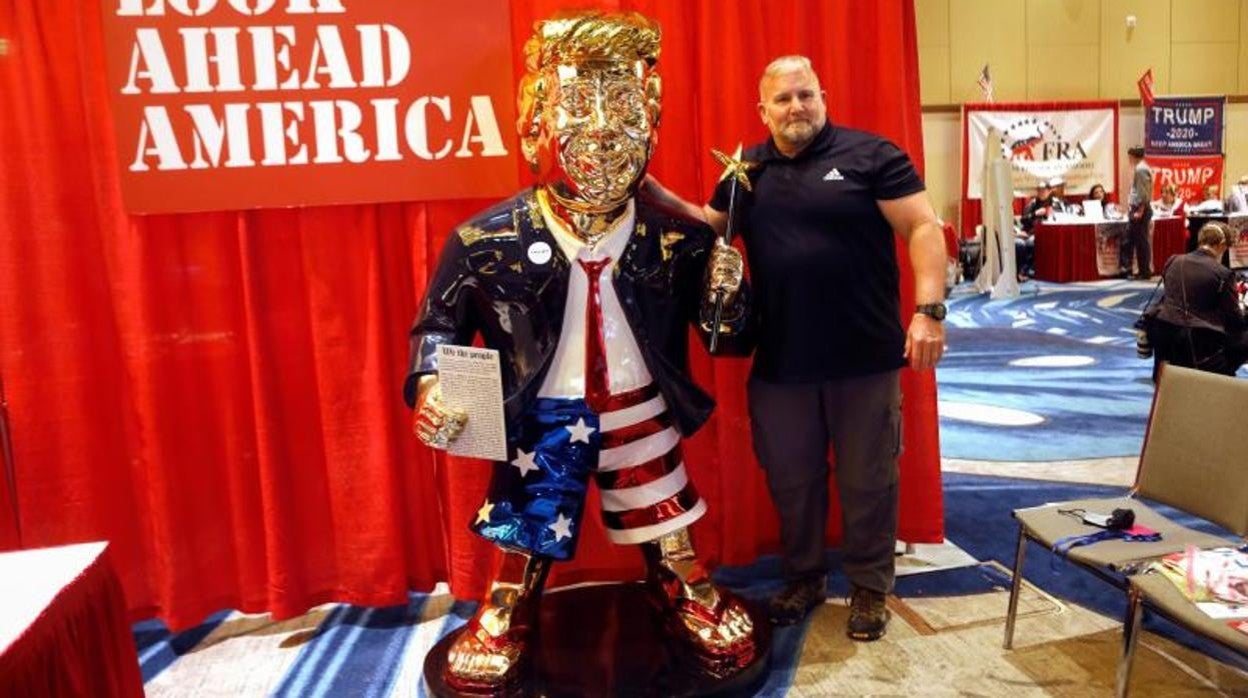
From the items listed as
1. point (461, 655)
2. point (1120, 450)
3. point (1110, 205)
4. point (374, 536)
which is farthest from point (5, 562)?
point (1110, 205)

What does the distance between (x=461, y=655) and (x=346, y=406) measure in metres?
0.91

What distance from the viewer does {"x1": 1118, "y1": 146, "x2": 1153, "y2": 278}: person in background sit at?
10.4 meters

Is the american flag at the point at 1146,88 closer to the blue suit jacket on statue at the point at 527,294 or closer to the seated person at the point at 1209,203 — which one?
the seated person at the point at 1209,203

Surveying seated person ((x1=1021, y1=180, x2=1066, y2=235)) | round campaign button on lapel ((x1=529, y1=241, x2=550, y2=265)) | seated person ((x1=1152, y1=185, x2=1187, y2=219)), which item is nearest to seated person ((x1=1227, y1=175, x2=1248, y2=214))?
seated person ((x1=1152, y1=185, x2=1187, y2=219))

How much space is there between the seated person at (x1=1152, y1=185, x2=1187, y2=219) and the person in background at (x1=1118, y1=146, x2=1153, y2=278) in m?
0.50

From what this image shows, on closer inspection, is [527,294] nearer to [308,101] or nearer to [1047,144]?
[308,101]

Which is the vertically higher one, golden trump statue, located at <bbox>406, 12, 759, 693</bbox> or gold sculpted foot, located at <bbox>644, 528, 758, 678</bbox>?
golden trump statue, located at <bbox>406, 12, 759, 693</bbox>

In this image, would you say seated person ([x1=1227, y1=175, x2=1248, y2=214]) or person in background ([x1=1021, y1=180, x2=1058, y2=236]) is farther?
person in background ([x1=1021, y1=180, x2=1058, y2=236])

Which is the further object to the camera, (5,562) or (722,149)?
(722,149)

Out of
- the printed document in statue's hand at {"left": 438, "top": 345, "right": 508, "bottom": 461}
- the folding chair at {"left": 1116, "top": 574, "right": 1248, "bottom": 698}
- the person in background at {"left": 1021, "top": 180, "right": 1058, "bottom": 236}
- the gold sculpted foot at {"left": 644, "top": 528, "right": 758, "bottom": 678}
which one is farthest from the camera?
the person in background at {"left": 1021, "top": 180, "right": 1058, "bottom": 236}

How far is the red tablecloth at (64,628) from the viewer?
1327 mm

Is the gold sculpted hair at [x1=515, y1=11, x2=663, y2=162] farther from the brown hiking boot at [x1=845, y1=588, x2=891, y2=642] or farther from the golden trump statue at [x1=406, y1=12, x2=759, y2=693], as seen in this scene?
the brown hiking boot at [x1=845, y1=588, x2=891, y2=642]

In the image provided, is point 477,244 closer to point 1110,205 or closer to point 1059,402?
point 1059,402

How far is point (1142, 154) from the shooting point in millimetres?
11516
